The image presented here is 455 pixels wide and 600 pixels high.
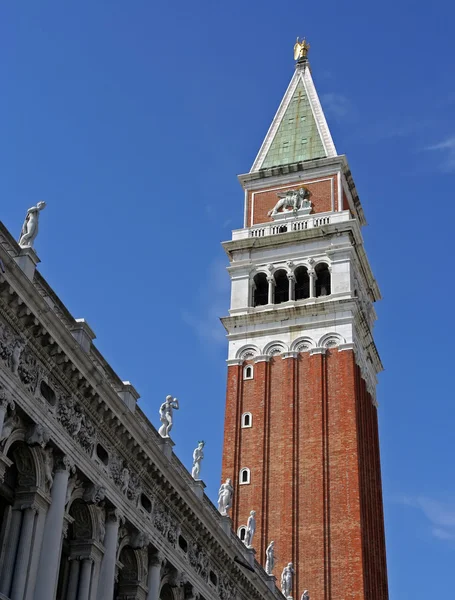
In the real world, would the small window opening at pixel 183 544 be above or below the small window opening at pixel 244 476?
below

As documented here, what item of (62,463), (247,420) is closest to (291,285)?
(247,420)

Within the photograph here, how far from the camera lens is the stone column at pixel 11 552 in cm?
2536

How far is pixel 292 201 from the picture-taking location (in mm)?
69750

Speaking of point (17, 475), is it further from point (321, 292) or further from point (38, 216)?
point (321, 292)

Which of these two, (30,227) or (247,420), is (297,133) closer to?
(247,420)

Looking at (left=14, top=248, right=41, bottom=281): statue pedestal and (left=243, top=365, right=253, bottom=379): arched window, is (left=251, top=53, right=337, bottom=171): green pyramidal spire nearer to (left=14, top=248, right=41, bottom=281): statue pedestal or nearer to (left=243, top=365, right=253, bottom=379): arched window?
(left=243, top=365, right=253, bottom=379): arched window

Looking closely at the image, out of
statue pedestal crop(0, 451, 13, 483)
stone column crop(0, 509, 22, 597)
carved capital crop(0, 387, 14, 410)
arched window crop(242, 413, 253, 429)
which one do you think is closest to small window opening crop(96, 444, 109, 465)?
stone column crop(0, 509, 22, 597)

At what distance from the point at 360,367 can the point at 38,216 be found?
125ft

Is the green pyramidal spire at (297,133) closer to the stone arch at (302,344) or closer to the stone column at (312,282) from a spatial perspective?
the stone column at (312,282)

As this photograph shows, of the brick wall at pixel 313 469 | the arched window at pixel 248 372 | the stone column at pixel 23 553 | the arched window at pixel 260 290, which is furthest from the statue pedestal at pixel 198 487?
the arched window at pixel 260 290

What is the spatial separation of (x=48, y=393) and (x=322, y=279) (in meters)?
40.0

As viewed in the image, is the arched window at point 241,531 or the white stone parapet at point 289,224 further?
the white stone parapet at point 289,224

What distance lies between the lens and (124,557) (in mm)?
32375

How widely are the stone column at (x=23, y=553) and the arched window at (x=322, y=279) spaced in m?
40.7
